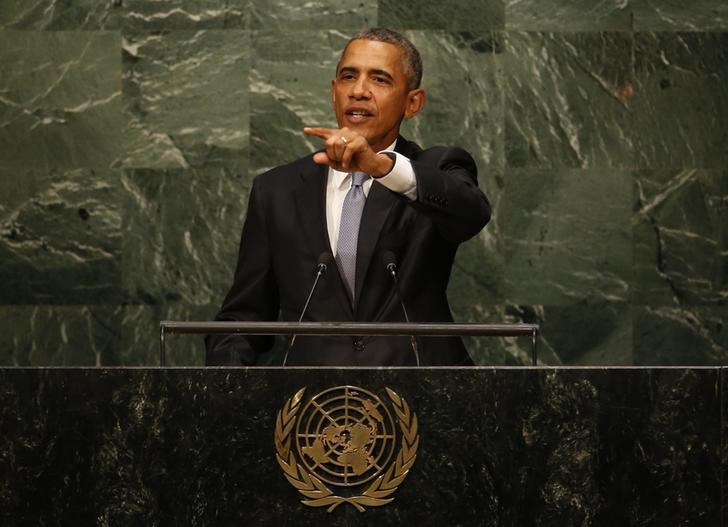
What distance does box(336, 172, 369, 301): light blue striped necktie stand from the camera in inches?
136

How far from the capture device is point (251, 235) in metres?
3.66

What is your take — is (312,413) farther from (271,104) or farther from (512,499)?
(271,104)

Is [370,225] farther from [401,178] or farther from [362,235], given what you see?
[401,178]

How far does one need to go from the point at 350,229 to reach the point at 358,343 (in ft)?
1.17

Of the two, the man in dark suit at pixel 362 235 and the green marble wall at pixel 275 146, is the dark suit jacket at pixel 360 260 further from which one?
the green marble wall at pixel 275 146

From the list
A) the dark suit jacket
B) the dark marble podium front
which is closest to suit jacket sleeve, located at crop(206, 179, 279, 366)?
the dark suit jacket

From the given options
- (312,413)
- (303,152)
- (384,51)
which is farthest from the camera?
(303,152)

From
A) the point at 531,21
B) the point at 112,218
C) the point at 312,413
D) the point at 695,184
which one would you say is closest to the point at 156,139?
the point at 112,218

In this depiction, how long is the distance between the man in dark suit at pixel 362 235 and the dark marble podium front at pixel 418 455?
64cm

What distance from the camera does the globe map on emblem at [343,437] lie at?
252 cm

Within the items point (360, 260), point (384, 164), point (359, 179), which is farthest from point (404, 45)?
point (384, 164)

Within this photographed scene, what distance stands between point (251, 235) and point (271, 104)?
1747mm

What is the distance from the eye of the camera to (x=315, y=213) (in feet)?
11.8

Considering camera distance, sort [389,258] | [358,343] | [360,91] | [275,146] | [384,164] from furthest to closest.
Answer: [275,146], [360,91], [358,343], [389,258], [384,164]
